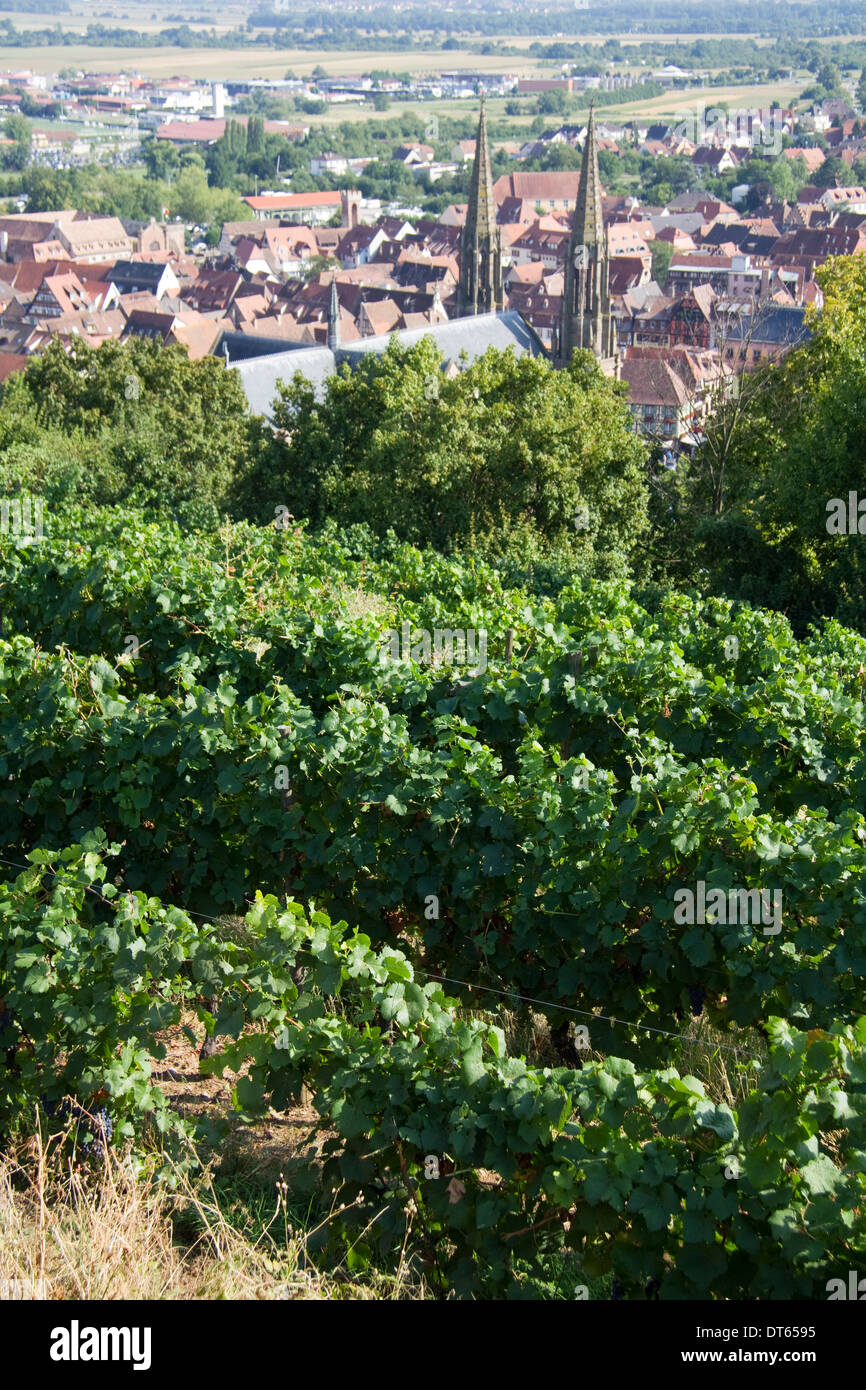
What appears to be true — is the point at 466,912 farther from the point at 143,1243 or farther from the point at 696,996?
the point at 143,1243

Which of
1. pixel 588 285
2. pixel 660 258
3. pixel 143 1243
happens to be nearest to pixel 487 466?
pixel 143 1243

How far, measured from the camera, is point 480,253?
2682 inches

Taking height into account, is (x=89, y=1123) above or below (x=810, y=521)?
below

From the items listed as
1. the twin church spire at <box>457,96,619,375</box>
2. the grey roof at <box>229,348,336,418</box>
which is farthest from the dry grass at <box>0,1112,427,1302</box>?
the twin church spire at <box>457,96,619,375</box>

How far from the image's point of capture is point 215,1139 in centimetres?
723

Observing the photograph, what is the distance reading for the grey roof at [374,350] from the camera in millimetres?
47188

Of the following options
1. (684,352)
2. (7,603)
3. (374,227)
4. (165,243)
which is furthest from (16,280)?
(7,603)

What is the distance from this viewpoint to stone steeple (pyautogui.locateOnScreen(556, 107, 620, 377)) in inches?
2359

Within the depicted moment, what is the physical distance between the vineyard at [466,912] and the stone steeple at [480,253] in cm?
5875

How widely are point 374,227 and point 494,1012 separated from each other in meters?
164

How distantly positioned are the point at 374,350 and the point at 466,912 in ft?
127

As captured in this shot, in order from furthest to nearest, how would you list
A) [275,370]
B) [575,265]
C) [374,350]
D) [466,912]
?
[575,265], [275,370], [374,350], [466,912]

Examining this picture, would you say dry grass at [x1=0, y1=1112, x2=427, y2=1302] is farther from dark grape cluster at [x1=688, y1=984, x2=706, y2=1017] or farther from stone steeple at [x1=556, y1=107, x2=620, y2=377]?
stone steeple at [x1=556, y1=107, x2=620, y2=377]

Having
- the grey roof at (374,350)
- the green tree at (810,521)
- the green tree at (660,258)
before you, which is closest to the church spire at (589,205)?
the grey roof at (374,350)
